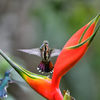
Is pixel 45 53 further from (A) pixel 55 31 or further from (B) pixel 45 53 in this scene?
(A) pixel 55 31

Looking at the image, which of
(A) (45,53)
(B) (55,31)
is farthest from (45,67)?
(B) (55,31)

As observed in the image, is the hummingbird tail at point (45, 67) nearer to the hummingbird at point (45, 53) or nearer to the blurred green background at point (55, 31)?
the hummingbird at point (45, 53)

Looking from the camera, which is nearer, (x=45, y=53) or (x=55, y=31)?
(x=45, y=53)

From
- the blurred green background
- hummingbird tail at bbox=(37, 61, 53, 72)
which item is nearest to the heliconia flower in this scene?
hummingbird tail at bbox=(37, 61, 53, 72)

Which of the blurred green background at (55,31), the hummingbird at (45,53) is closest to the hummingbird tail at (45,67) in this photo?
the hummingbird at (45,53)

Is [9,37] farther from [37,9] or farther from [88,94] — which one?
[88,94]

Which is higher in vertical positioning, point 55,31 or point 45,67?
point 55,31

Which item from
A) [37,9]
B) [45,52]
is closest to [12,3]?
[37,9]
